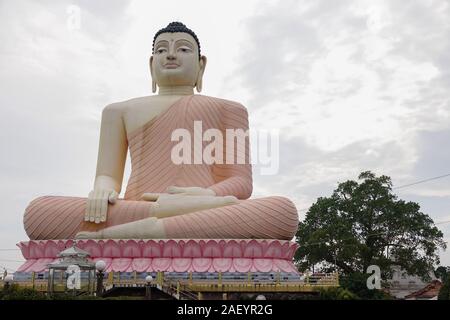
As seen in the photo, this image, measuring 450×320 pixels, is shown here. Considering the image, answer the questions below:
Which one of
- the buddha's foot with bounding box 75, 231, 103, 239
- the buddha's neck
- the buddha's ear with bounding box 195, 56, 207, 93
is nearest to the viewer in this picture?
the buddha's foot with bounding box 75, 231, 103, 239

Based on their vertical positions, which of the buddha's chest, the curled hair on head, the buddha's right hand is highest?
the curled hair on head

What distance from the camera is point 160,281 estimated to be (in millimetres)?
10047

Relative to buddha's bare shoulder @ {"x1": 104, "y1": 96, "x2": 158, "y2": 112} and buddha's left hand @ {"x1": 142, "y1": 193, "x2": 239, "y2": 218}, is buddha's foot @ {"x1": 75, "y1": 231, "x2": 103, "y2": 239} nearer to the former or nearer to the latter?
buddha's left hand @ {"x1": 142, "y1": 193, "x2": 239, "y2": 218}

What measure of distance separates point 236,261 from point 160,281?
4.99 feet

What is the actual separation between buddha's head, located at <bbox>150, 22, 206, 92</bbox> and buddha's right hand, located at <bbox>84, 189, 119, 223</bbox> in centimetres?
336

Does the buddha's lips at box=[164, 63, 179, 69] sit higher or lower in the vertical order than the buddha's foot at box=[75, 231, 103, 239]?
higher

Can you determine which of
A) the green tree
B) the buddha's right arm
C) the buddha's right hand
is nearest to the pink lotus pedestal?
the buddha's right hand

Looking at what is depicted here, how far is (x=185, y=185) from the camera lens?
480 inches

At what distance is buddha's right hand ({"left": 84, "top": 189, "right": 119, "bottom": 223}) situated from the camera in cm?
1120

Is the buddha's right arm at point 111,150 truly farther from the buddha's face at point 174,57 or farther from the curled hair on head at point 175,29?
the curled hair on head at point 175,29

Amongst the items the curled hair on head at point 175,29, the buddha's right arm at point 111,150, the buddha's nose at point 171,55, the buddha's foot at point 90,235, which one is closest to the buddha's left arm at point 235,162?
the buddha's nose at point 171,55
